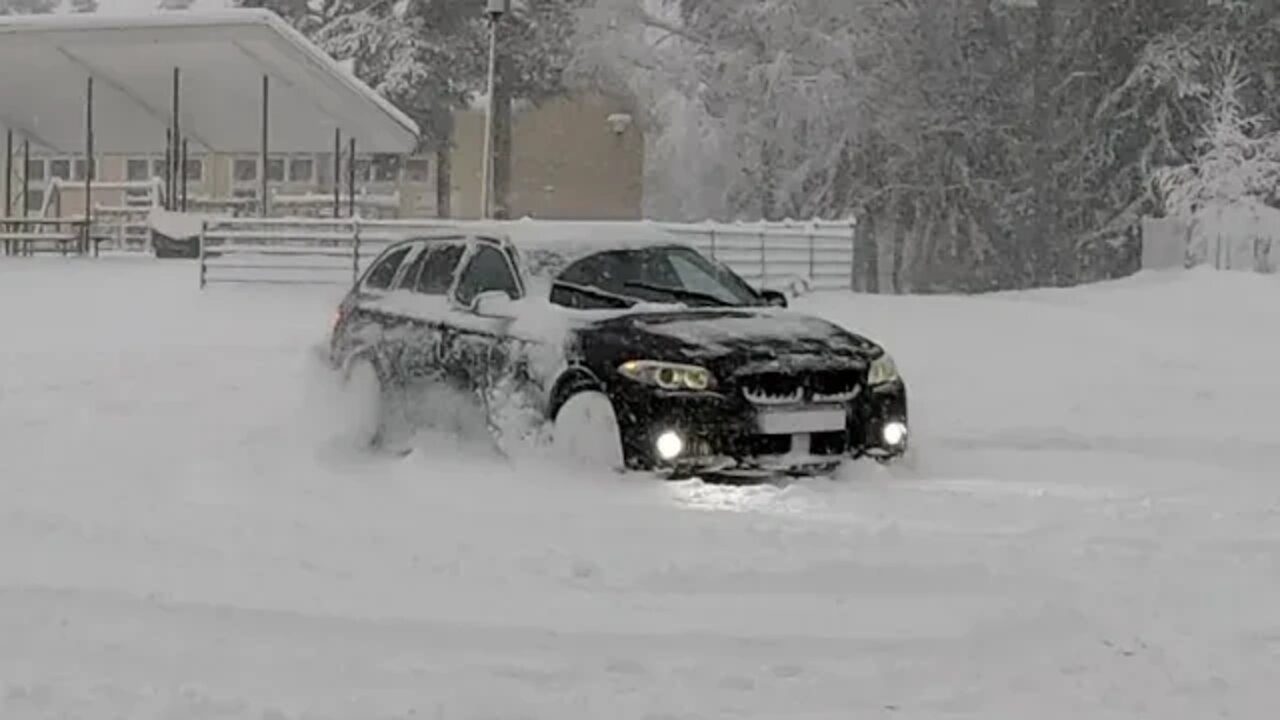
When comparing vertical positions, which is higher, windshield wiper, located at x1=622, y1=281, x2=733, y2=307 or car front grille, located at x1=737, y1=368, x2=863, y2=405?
windshield wiper, located at x1=622, y1=281, x2=733, y2=307

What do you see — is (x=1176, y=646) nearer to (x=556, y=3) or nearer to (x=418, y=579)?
(x=418, y=579)

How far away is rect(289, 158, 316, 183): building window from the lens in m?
39.1

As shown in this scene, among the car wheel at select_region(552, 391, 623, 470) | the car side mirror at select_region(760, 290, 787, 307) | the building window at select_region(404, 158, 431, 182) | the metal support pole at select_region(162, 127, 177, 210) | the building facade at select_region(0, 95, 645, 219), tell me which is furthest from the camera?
the building window at select_region(404, 158, 431, 182)

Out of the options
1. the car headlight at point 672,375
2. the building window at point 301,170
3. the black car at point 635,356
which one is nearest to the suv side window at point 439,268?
the black car at point 635,356

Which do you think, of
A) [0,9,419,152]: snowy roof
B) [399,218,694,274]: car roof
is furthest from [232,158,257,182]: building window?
[399,218,694,274]: car roof

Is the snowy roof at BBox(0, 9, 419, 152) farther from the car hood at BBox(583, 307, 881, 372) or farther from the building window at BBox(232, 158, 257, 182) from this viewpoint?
the car hood at BBox(583, 307, 881, 372)

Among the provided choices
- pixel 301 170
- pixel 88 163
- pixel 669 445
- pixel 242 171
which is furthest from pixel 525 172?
pixel 669 445

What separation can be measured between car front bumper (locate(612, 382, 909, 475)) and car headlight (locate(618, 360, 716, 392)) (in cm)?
5

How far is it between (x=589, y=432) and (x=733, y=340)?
0.86 m

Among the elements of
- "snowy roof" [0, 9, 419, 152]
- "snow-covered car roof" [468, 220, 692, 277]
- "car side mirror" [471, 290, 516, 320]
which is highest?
"snowy roof" [0, 9, 419, 152]

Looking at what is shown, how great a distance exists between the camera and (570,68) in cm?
3466

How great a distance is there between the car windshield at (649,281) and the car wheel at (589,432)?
3.36ft

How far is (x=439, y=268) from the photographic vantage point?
34.9 feet

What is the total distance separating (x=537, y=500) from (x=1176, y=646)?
3.37 m
